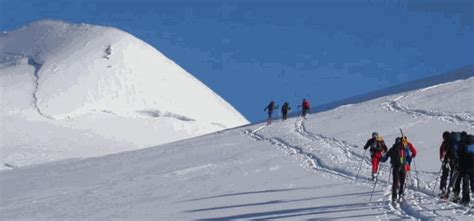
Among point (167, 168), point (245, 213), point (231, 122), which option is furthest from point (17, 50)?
point (245, 213)

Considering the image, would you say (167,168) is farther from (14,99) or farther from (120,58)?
(120,58)

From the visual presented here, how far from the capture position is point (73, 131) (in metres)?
71.2

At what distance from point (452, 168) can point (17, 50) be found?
90.1 metres

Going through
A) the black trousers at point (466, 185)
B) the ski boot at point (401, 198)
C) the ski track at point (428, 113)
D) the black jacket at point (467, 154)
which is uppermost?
the ski track at point (428, 113)

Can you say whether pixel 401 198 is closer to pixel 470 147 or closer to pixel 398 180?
pixel 398 180

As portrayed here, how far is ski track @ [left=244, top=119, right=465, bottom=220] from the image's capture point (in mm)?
17373

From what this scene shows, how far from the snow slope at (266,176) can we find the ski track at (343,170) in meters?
0.03

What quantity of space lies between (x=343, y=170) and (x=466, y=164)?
25.3 feet

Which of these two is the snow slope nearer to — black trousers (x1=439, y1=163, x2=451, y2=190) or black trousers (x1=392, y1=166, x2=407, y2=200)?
black trousers (x1=392, y1=166, x2=407, y2=200)

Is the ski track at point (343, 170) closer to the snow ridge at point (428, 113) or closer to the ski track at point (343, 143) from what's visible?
the ski track at point (343, 143)

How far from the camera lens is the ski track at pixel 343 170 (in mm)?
17373

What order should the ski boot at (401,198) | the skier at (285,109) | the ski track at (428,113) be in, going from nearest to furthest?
the ski boot at (401,198) → the ski track at (428,113) → the skier at (285,109)

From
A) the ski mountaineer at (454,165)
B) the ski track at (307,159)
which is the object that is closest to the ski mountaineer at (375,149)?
the ski track at (307,159)

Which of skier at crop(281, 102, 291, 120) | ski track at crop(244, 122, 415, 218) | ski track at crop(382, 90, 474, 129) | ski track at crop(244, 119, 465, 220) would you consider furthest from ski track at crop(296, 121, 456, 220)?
ski track at crop(382, 90, 474, 129)
